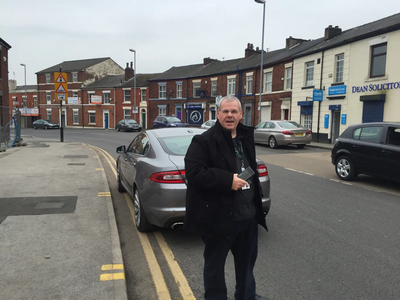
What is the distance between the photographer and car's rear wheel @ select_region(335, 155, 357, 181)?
8805mm

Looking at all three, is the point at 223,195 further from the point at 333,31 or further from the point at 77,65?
the point at 77,65

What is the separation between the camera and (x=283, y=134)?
679 inches

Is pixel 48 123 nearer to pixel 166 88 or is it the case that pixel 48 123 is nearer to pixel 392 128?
pixel 166 88

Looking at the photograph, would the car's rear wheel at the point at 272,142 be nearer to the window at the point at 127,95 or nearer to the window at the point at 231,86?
the window at the point at 231,86

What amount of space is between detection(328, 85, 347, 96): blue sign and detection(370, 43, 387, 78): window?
1803 mm

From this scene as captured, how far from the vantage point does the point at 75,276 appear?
336 cm

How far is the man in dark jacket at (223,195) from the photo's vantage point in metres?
2.44

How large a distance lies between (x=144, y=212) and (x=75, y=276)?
1.46 metres

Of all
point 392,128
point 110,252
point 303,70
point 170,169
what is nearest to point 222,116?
point 170,169

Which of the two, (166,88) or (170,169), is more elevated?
(166,88)

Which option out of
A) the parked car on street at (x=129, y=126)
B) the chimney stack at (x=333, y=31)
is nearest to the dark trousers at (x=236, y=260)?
the chimney stack at (x=333, y=31)

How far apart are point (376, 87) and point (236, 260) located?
18584mm

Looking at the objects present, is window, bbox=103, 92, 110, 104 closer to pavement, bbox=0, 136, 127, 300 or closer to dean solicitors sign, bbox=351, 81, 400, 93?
dean solicitors sign, bbox=351, 81, 400, 93

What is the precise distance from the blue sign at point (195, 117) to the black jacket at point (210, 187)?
123ft
